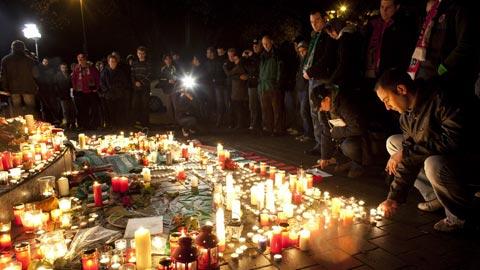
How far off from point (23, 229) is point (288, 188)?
9.36 feet

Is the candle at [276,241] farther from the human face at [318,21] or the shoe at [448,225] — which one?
the human face at [318,21]

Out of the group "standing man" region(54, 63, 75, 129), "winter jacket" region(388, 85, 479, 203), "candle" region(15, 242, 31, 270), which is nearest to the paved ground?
"winter jacket" region(388, 85, 479, 203)

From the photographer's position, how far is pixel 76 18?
1638 cm

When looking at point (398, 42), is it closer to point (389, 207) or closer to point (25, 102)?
point (389, 207)

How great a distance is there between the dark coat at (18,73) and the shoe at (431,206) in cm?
936

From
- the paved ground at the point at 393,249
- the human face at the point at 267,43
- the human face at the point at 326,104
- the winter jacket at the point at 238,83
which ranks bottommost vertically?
the paved ground at the point at 393,249

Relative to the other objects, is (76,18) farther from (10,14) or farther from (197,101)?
(197,101)

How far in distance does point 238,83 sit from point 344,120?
4.49 metres

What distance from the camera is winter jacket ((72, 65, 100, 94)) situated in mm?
10211

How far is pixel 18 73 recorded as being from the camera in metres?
9.64

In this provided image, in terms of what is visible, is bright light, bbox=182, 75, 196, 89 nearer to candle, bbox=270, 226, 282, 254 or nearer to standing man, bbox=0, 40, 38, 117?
standing man, bbox=0, 40, 38, 117

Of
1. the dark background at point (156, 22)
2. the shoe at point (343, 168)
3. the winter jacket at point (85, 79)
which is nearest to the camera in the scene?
the shoe at point (343, 168)

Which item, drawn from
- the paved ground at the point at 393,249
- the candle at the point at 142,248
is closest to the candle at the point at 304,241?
the paved ground at the point at 393,249

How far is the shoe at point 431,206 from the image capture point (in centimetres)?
404
